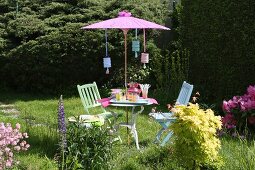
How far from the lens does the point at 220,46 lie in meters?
10.6

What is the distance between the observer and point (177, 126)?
222 inches

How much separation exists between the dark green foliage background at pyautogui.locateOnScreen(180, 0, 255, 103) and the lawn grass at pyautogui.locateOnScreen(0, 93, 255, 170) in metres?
1.69

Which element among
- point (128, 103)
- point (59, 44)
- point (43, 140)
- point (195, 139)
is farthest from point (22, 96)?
point (195, 139)

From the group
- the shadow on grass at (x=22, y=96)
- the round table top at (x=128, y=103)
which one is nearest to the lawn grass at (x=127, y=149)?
the round table top at (x=128, y=103)

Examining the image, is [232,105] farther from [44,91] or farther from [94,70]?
[44,91]

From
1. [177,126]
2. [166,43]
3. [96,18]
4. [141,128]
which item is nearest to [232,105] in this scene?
[141,128]

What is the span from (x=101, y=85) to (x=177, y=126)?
7901 millimetres

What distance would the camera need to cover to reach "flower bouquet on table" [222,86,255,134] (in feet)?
27.3

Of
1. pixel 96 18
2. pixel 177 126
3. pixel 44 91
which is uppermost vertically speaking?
pixel 96 18

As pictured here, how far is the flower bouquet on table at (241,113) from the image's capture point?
8320mm

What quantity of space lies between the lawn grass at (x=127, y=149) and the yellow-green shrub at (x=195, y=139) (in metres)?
0.19

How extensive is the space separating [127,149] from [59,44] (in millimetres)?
6159

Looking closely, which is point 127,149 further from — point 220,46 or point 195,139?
point 220,46

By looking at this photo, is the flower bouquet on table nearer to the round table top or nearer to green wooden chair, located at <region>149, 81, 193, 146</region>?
green wooden chair, located at <region>149, 81, 193, 146</region>
